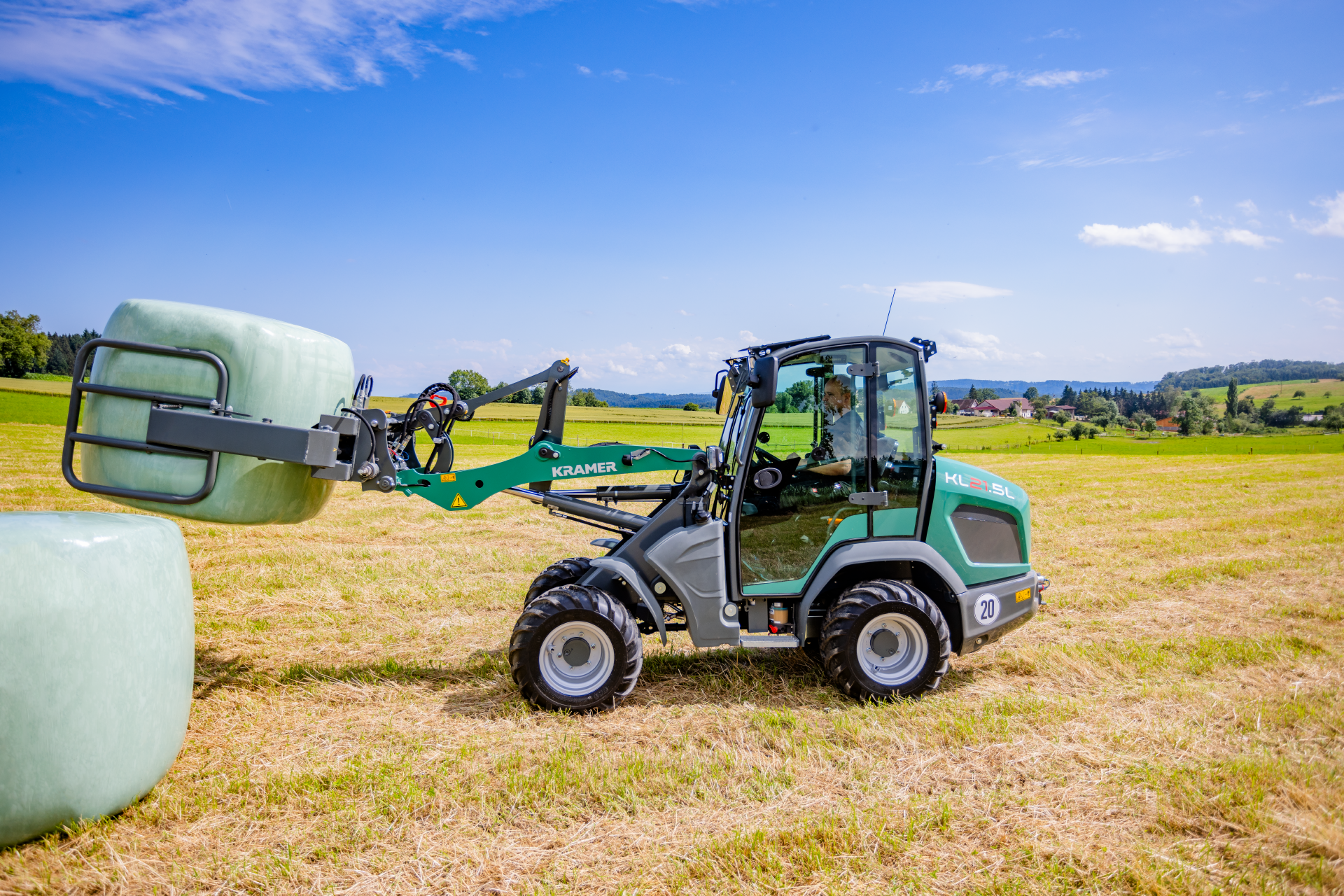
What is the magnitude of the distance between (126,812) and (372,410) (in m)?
2.69

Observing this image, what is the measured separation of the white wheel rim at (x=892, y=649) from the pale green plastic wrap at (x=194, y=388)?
13.5 feet

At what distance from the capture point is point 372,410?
5.67m

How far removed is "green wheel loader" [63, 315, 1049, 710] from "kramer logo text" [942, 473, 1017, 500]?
0.07ft

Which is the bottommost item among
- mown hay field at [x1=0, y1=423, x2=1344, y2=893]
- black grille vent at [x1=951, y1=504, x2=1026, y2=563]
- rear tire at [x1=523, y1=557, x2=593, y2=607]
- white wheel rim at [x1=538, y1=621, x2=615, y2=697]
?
mown hay field at [x1=0, y1=423, x2=1344, y2=893]

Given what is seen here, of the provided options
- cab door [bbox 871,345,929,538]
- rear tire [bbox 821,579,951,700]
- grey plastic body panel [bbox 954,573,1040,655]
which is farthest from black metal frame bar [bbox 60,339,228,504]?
grey plastic body panel [bbox 954,573,1040,655]

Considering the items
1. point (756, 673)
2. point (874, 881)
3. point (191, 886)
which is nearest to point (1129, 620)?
point (756, 673)

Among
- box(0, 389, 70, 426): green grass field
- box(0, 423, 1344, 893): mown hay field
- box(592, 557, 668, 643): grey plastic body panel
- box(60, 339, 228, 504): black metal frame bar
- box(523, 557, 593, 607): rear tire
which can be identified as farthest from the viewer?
box(0, 389, 70, 426): green grass field

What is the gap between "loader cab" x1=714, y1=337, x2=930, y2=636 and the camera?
5836mm

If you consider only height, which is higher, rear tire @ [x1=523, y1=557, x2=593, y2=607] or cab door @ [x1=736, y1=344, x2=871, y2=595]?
cab door @ [x1=736, y1=344, x2=871, y2=595]

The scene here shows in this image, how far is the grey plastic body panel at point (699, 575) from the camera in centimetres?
575

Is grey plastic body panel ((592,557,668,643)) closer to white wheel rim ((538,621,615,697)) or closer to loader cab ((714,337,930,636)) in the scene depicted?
white wheel rim ((538,621,615,697))

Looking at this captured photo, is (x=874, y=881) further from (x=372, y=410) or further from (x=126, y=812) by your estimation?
(x=372, y=410)

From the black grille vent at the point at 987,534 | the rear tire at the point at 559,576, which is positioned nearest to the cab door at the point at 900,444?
the black grille vent at the point at 987,534

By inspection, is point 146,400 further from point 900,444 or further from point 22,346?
point 22,346
